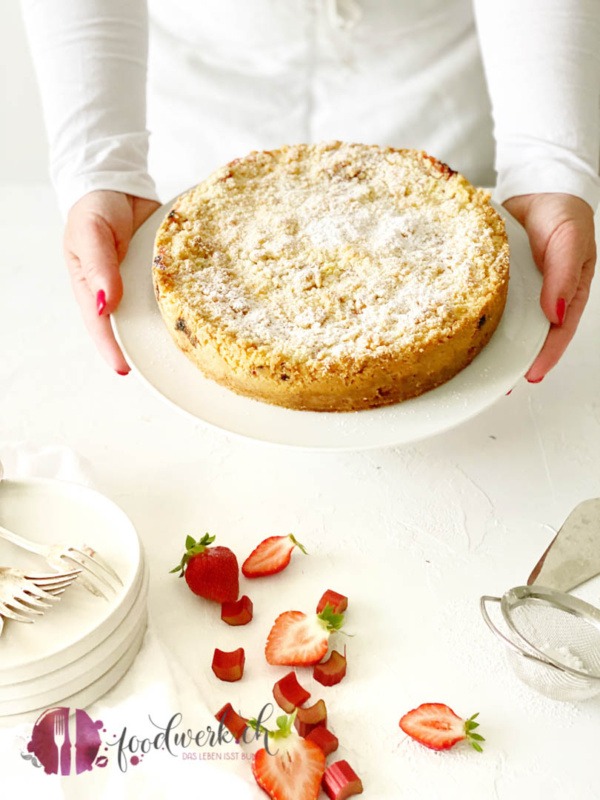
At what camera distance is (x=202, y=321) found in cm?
133

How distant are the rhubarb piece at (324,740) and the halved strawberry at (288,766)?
1 cm

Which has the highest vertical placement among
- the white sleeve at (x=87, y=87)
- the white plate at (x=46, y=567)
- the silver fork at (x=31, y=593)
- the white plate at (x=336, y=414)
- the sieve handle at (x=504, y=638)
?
the white sleeve at (x=87, y=87)

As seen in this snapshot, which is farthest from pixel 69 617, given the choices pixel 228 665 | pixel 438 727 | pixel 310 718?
pixel 438 727

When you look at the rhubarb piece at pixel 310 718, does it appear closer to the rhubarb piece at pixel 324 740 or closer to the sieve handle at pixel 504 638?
the rhubarb piece at pixel 324 740

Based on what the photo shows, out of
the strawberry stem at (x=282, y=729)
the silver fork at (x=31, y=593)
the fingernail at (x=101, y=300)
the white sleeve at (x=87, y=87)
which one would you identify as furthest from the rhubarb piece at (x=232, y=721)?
the white sleeve at (x=87, y=87)

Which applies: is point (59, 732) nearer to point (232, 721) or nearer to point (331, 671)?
point (232, 721)

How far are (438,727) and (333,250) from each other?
2.32 feet

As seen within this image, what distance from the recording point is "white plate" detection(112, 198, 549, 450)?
129 centimetres

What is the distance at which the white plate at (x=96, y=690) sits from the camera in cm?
109

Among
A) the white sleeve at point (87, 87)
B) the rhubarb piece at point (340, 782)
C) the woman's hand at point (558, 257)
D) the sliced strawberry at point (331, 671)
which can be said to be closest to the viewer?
the rhubarb piece at point (340, 782)

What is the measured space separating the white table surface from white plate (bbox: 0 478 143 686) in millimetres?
118

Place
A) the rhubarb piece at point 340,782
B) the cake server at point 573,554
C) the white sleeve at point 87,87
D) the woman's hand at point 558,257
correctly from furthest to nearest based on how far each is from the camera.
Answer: the white sleeve at point 87,87
the woman's hand at point 558,257
the cake server at point 573,554
the rhubarb piece at point 340,782

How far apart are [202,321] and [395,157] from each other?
Answer: 53cm

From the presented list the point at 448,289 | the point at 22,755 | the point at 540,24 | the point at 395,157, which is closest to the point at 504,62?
the point at 540,24
